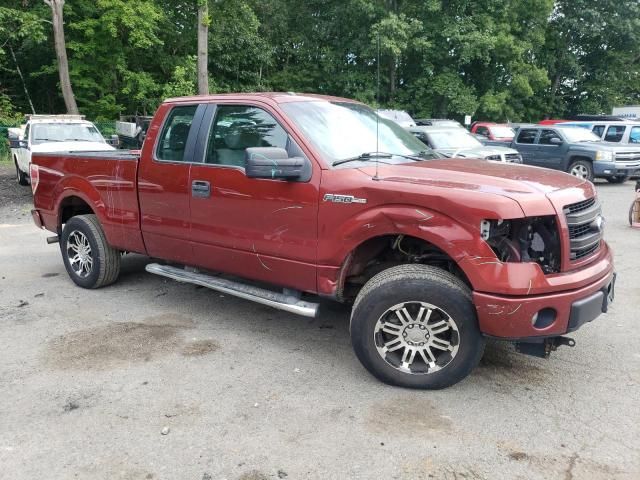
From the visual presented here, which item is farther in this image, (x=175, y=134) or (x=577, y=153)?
(x=577, y=153)

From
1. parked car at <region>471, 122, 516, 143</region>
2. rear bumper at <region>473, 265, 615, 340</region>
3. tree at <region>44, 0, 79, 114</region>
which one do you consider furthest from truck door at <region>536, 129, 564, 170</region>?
tree at <region>44, 0, 79, 114</region>

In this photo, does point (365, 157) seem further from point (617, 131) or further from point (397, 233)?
point (617, 131)

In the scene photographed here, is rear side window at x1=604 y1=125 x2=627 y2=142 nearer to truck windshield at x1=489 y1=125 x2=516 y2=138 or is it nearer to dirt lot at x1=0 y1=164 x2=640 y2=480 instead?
truck windshield at x1=489 y1=125 x2=516 y2=138

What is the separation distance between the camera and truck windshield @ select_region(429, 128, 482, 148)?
12914 mm

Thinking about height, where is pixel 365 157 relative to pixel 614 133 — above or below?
below

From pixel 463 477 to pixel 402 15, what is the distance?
2988 cm

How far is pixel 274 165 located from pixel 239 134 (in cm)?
82

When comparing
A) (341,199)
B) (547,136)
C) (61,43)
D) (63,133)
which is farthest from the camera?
(61,43)

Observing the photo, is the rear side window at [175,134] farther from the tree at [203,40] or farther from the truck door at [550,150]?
the tree at [203,40]

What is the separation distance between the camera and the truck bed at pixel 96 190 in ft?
17.3

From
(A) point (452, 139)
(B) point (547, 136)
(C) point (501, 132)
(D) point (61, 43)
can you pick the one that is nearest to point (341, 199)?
(A) point (452, 139)

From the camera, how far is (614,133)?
17578mm

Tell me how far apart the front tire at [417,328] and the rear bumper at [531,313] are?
0.40 feet

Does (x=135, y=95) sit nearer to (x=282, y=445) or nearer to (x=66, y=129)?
(x=66, y=129)
